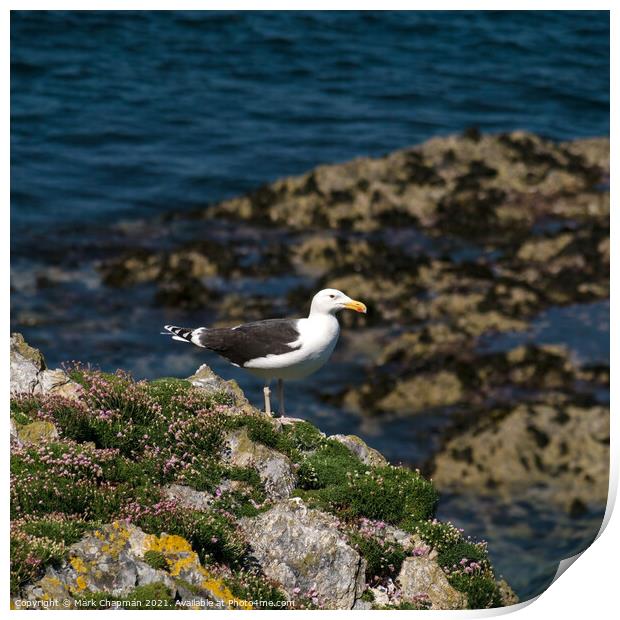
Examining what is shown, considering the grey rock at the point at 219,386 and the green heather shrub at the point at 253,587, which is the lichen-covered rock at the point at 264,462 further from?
the green heather shrub at the point at 253,587

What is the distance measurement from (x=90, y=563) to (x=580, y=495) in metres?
16.9

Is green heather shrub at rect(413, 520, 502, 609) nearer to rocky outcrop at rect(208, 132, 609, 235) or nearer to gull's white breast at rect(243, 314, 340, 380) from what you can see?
gull's white breast at rect(243, 314, 340, 380)

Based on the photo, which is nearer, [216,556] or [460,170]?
[216,556]

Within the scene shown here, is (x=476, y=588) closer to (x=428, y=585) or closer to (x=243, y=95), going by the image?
(x=428, y=585)

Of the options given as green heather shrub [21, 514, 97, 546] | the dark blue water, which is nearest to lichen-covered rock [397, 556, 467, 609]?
green heather shrub [21, 514, 97, 546]

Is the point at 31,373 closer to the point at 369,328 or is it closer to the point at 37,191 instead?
the point at 369,328

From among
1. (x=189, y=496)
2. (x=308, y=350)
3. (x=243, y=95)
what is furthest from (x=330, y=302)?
(x=243, y=95)

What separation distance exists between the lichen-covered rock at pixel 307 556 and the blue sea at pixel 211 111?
16580mm

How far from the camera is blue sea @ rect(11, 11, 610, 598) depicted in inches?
1341

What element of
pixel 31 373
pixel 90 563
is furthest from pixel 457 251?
pixel 90 563

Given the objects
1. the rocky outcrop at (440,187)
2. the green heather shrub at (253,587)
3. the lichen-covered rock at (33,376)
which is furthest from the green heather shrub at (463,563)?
the rocky outcrop at (440,187)

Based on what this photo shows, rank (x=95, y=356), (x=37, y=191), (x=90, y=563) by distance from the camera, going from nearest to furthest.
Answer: (x=90, y=563), (x=95, y=356), (x=37, y=191)

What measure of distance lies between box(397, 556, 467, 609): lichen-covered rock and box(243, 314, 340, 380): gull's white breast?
10.4ft

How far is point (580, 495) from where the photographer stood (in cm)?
2688
